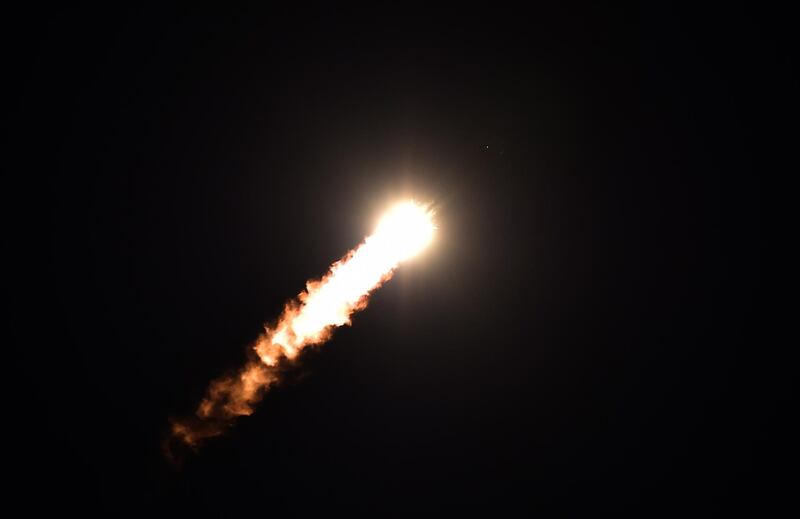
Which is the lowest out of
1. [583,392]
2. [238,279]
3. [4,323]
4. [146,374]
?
[583,392]

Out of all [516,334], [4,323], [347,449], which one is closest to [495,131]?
[516,334]

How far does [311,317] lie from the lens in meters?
17.5

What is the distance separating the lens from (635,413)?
26609mm

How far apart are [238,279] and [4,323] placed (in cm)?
1421

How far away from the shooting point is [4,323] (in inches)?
888

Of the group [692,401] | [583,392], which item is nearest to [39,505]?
[583,392]

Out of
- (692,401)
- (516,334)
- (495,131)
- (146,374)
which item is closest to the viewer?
(495,131)

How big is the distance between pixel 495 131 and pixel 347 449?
18.6m

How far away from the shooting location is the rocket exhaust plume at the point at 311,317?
1650 centimetres

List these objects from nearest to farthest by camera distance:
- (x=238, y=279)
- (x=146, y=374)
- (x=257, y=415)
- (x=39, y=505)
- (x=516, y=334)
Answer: (x=39, y=505), (x=257, y=415), (x=146, y=374), (x=238, y=279), (x=516, y=334)

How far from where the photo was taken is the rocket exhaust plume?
16500 millimetres

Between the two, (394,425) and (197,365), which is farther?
(394,425)

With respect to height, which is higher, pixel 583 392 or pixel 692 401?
pixel 583 392

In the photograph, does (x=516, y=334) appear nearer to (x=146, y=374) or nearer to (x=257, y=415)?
(x=257, y=415)
